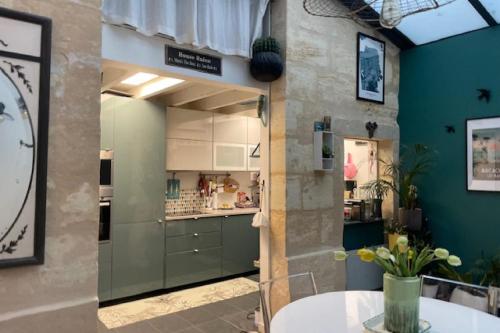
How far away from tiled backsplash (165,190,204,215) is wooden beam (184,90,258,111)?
3.85 ft

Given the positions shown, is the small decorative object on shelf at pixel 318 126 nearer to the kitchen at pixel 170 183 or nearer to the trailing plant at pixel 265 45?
the kitchen at pixel 170 183

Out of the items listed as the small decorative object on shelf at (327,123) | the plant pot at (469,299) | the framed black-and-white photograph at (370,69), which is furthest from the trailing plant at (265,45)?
the plant pot at (469,299)

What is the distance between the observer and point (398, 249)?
1.56 m

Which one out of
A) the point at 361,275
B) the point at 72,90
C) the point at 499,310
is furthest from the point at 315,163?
the point at 72,90

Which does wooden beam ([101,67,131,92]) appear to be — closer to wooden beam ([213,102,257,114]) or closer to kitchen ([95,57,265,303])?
kitchen ([95,57,265,303])

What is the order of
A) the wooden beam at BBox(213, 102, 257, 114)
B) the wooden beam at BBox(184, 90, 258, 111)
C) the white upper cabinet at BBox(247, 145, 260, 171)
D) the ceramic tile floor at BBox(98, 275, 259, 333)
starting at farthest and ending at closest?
the white upper cabinet at BBox(247, 145, 260, 171) < the wooden beam at BBox(213, 102, 257, 114) < the wooden beam at BBox(184, 90, 258, 111) < the ceramic tile floor at BBox(98, 275, 259, 333)

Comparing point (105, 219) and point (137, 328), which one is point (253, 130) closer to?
point (105, 219)

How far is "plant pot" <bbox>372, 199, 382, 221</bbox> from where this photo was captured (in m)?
4.18

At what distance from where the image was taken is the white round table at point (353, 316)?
166 cm

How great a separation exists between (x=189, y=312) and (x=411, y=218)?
2576mm

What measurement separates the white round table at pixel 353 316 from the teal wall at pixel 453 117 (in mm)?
2044

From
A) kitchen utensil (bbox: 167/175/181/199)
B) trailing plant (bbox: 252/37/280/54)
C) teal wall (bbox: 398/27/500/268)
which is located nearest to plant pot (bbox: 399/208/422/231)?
teal wall (bbox: 398/27/500/268)

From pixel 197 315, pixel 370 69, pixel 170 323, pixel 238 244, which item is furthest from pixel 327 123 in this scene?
pixel 170 323

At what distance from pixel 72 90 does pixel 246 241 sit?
329cm
